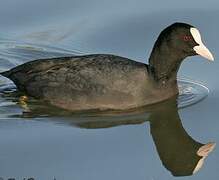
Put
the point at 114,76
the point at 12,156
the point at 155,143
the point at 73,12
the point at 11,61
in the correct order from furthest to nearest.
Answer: the point at 73,12 → the point at 11,61 → the point at 114,76 → the point at 155,143 → the point at 12,156

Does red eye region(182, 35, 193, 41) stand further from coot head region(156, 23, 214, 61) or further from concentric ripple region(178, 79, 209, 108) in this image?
concentric ripple region(178, 79, 209, 108)

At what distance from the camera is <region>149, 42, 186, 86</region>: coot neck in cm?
885

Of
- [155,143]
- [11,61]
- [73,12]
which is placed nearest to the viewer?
[155,143]

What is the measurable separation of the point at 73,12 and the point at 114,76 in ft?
9.54

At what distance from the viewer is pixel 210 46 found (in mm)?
10133

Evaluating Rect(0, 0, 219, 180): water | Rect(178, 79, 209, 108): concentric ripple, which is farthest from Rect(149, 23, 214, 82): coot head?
Rect(0, 0, 219, 180): water

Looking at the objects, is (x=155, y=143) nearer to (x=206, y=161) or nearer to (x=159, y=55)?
(x=206, y=161)

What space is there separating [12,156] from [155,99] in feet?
6.62

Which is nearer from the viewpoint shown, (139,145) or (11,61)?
(139,145)

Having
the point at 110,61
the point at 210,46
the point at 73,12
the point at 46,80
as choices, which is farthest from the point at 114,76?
the point at 73,12

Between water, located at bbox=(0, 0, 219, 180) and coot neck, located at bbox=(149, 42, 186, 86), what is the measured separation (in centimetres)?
28

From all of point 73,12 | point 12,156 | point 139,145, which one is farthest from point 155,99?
point 73,12

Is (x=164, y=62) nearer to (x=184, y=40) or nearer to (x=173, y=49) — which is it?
(x=173, y=49)

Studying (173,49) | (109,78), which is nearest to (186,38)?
(173,49)
